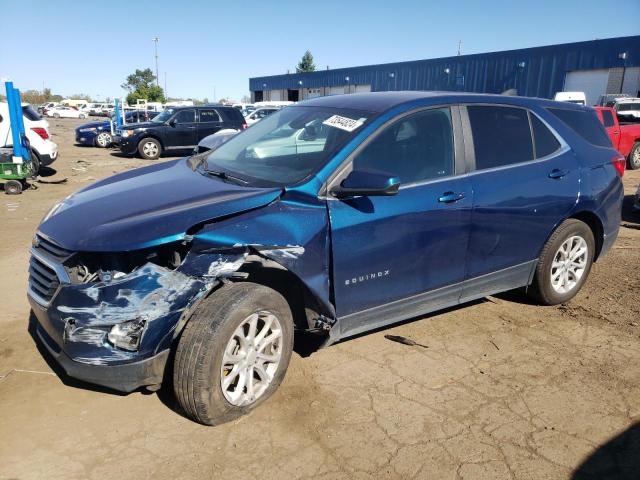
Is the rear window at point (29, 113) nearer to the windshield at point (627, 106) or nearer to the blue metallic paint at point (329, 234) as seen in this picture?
the blue metallic paint at point (329, 234)

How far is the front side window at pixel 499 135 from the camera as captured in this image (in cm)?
383

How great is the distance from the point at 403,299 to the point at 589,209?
83.1 inches

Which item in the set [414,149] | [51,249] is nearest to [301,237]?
[414,149]

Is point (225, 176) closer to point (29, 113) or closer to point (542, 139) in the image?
point (542, 139)

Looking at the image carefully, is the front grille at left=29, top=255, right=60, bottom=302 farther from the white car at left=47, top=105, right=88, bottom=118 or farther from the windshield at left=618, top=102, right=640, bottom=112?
the white car at left=47, top=105, right=88, bottom=118

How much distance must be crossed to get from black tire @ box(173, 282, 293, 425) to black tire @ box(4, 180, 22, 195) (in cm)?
899

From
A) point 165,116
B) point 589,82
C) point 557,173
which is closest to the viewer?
point 557,173

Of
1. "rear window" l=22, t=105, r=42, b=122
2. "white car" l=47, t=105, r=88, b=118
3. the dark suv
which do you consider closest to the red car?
the dark suv

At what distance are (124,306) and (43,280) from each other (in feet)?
2.36

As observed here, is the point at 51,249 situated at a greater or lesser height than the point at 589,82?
lesser

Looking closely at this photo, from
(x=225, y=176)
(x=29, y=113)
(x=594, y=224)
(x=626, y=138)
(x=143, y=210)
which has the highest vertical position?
(x=29, y=113)

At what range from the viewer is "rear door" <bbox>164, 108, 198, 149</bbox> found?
1655cm

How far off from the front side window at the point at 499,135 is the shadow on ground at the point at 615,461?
1952 millimetres

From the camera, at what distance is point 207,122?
55.1ft
